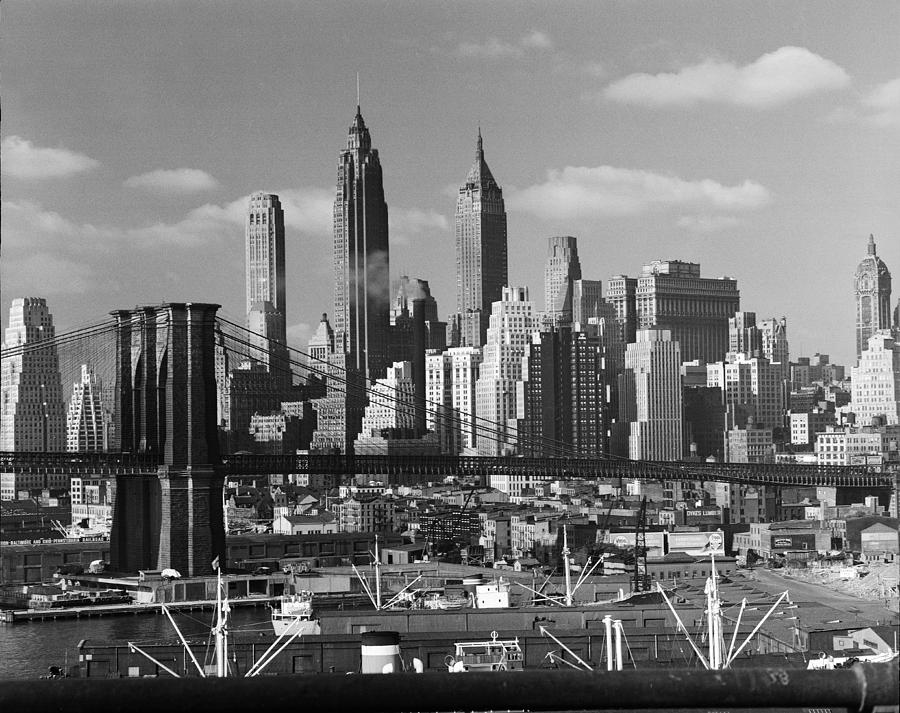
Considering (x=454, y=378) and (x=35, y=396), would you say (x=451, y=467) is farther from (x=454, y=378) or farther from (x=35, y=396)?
(x=454, y=378)

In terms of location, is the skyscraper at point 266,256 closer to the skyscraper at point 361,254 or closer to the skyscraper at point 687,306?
the skyscraper at point 361,254

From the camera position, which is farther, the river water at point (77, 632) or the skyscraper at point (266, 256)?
the skyscraper at point (266, 256)

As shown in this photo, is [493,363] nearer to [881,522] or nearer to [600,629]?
[881,522]

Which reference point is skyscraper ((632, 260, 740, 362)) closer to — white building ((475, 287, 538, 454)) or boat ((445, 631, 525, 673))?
white building ((475, 287, 538, 454))

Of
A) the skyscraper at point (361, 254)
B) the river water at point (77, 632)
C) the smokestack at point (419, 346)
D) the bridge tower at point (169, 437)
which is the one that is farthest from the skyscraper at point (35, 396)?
the skyscraper at point (361, 254)

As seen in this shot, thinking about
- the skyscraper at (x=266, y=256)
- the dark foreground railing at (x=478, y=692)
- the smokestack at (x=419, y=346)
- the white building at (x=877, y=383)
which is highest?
the skyscraper at (x=266, y=256)

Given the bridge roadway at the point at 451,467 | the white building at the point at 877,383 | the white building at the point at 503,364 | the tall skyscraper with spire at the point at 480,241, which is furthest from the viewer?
the tall skyscraper with spire at the point at 480,241

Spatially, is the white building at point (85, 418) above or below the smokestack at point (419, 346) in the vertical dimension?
below

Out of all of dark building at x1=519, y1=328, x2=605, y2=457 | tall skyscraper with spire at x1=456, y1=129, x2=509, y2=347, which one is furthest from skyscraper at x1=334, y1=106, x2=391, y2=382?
dark building at x1=519, y1=328, x2=605, y2=457
